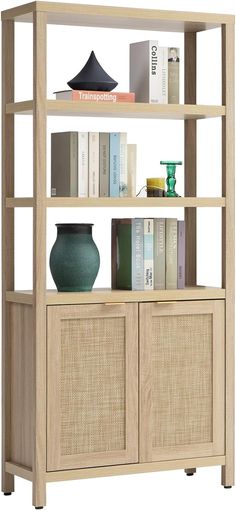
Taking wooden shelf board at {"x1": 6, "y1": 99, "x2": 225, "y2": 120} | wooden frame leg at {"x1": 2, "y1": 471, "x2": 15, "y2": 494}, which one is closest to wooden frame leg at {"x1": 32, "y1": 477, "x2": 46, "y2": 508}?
wooden frame leg at {"x1": 2, "y1": 471, "x2": 15, "y2": 494}

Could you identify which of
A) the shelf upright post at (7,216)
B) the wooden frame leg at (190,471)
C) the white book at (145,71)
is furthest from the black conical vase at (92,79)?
the wooden frame leg at (190,471)

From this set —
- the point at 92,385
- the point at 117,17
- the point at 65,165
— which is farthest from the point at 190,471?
the point at 117,17

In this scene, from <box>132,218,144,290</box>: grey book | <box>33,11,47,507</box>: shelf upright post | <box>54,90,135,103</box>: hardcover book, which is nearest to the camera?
<box>33,11,47,507</box>: shelf upright post

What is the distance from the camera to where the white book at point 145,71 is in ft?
21.2

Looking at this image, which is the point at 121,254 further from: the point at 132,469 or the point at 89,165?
the point at 132,469

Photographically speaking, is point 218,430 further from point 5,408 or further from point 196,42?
point 196,42

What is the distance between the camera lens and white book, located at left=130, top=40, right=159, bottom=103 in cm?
646

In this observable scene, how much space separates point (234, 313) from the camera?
6.58m

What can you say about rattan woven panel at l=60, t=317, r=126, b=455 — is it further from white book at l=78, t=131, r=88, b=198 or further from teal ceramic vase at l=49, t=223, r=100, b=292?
white book at l=78, t=131, r=88, b=198

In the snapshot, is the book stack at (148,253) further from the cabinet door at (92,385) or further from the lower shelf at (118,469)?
the lower shelf at (118,469)

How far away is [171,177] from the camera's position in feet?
21.6

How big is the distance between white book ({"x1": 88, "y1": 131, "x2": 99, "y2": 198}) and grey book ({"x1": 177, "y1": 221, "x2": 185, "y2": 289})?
18.7 inches

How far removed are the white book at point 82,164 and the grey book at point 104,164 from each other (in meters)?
0.07

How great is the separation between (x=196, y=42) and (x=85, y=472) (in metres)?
2.11
